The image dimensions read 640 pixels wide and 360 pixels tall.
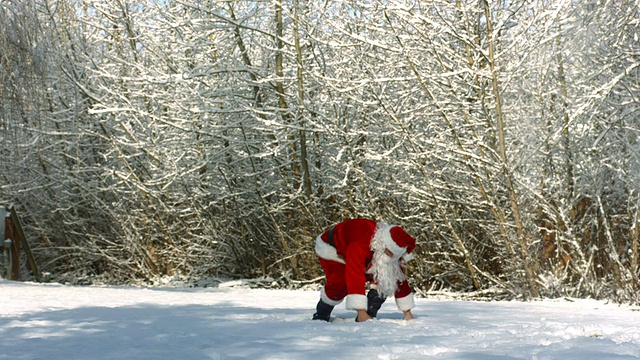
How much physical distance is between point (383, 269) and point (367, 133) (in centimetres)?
383

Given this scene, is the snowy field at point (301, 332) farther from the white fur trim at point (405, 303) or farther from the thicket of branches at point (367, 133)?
the thicket of branches at point (367, 133)

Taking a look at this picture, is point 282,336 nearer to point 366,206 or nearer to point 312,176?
point 366,206

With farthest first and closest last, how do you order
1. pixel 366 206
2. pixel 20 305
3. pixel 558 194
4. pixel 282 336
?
1. pixel 366 206
2. pixel 558 194
3. pixel 20 305
4. pixel 282 336

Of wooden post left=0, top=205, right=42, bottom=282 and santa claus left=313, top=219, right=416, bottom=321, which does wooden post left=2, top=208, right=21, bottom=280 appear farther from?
santa claus left=313, top=219, right=416, bottom=321

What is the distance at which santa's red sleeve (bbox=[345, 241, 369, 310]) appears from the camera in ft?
16.9


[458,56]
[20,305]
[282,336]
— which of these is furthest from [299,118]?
[282,336]

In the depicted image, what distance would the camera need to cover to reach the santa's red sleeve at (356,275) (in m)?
5.15

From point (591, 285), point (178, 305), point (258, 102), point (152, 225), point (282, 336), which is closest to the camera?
point (282, 336)

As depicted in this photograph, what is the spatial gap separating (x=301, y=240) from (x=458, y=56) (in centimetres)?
368

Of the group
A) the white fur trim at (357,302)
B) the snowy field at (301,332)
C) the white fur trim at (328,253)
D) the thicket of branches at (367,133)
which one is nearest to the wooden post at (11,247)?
the thicket of branches at (367,133)

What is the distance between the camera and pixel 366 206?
10.2 m

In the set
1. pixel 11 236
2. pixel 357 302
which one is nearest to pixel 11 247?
pixel 11 236


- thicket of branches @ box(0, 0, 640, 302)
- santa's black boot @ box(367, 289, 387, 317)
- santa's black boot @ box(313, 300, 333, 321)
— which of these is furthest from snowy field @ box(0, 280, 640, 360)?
thicket of branches @ box(0, 0, 640, 302)

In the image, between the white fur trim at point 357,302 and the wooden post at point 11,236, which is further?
the wooden post at point 11,236
